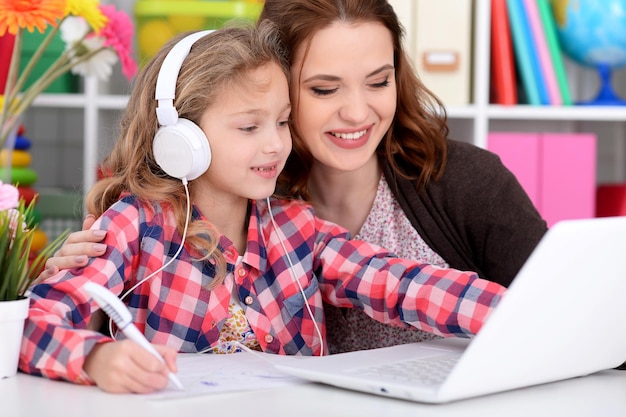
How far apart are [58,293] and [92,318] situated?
0.17m

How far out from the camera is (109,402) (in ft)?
2.77

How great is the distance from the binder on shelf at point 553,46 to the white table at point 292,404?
5.29 feet

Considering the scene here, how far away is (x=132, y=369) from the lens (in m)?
0.87

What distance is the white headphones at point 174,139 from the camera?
1.20 meters

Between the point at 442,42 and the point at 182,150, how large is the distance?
4.36ft

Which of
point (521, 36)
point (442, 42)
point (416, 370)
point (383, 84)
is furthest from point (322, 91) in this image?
point (521, 36)

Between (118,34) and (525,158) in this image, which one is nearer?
(118,34)

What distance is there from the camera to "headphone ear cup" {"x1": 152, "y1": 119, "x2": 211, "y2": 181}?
1.20 meters

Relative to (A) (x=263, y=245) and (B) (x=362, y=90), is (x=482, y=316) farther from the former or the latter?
(B) (x=362, y=90)

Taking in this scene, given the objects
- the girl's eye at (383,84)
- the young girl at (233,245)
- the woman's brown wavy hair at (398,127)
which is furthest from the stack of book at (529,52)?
the young girl at (233,245)

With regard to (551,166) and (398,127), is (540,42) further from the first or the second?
(398,127)

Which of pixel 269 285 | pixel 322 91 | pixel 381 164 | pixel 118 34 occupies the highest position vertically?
pixel 118 34

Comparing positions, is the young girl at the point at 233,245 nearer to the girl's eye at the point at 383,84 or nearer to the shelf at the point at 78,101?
the girl's eye at the point at 383,84

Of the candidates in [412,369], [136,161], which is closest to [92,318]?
[136,161]
